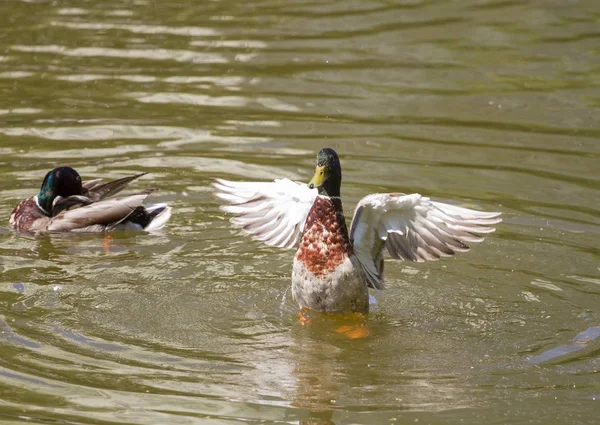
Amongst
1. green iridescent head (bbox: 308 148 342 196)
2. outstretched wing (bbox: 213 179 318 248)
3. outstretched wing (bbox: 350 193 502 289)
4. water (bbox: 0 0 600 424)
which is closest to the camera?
water (bbox: 0 0 600 424)

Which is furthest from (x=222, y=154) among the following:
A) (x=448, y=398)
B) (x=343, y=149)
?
(x=448, y=398)

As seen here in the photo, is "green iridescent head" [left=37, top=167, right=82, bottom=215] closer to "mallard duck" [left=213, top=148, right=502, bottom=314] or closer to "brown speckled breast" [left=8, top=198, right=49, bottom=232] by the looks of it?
"brown speckled breast" [left=8, top=198, right=49, bottom=232]

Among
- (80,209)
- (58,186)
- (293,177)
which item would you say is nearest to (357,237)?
(293,177)

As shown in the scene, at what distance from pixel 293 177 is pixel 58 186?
181 cm

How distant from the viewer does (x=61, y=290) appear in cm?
679

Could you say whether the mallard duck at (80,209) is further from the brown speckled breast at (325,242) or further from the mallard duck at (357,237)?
the brown speckled breast at (325,242)

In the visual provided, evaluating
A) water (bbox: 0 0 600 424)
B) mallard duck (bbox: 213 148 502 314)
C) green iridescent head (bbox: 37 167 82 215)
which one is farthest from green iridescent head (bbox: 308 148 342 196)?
green iridescent head (bbox: 37 167 82 215)

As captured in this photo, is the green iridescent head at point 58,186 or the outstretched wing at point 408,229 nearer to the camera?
the outstretched wing at point 408,229

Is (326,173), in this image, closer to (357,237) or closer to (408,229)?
(357,237)

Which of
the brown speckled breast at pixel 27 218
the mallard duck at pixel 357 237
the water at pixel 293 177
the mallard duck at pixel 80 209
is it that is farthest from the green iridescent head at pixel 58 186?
the mallard duck at pixel 357 237

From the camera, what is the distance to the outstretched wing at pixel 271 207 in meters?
6.80

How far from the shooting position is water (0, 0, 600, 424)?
17.7 ft

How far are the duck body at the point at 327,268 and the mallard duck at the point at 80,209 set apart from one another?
1798 mm

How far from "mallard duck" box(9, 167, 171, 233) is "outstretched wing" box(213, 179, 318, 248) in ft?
4.14
